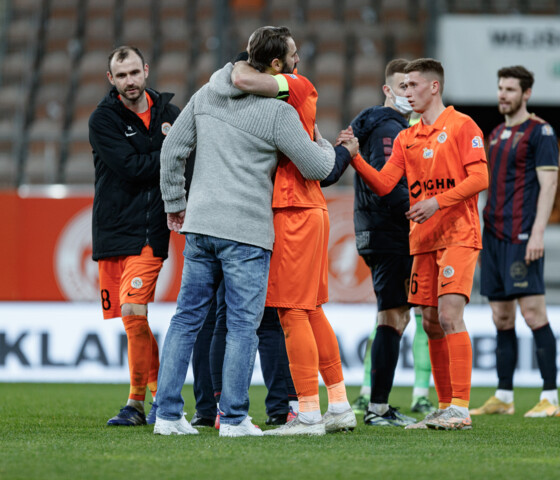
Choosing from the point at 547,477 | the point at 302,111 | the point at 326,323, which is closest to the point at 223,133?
the point at 302,111

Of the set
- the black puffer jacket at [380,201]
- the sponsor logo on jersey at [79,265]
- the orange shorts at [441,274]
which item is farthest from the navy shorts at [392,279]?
the sponsor logo on jersey at [79,265]

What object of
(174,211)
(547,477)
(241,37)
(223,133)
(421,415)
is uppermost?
(241,37)

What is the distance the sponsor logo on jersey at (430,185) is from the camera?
180 inches

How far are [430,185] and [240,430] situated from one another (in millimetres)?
1549

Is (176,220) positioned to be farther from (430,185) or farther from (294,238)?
(430,185)

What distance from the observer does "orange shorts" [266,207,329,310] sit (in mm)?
4102

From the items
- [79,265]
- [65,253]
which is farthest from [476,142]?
[65,253]

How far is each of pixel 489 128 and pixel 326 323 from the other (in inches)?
352

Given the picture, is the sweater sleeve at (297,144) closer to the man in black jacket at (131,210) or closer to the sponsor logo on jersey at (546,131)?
the man in black jacket at (131,210)

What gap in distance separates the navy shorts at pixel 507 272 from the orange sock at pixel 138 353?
2.34 meters

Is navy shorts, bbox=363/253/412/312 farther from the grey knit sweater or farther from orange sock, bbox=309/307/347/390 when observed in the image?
the grey knit sweater

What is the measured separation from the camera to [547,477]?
2.99 metres

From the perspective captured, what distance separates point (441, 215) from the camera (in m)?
4.59

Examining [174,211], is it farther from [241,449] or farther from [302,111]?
[241,449]
